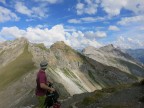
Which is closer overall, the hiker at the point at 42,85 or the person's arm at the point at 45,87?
the person's arm at the point at 45,87

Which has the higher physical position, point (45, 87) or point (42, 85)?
point (42, 85)

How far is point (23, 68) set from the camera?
18388cm

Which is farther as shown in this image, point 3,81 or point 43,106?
point 3,81

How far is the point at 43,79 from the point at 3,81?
166790 mm

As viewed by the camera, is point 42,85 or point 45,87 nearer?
point 45,87

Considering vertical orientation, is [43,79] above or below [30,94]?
above

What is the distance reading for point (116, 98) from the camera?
4184cm

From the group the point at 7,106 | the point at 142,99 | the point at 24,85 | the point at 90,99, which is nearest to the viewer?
the point at 142,99

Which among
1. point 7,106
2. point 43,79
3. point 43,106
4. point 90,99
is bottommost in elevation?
point 7,106

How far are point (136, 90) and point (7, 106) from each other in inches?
3913

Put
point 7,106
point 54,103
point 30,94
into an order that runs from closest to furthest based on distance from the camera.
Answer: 1. point 54,103
2. point 30,94
3. point 7,106

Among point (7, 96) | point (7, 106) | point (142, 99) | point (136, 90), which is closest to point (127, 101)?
point (142, 99)

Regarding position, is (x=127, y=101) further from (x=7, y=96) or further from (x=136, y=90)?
(x=7, y=96)

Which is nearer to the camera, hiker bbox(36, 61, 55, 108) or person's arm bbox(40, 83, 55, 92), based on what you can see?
person's arm bbox(40, 83, 55, 92)
